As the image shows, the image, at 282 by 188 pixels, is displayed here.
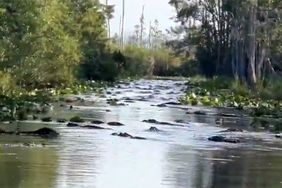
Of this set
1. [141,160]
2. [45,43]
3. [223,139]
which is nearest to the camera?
[141,160]

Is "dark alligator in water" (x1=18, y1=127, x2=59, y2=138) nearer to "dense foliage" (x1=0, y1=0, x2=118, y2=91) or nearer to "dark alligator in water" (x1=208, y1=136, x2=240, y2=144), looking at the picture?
"dark alligator in water" (x1=208, y1=136, x2=240, y2=144)

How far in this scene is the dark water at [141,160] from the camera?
16.5 metres

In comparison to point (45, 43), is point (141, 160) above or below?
below

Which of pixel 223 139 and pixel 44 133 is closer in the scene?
pixel 44 133

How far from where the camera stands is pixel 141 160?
20.0 metres

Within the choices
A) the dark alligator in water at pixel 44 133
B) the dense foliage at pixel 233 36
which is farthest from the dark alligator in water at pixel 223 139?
the dense foliage at pixel 233 36

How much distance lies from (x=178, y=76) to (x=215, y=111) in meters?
77.5

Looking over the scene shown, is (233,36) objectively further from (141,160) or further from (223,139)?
(141,160)

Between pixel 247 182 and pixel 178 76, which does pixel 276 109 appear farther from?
pixel 178 76

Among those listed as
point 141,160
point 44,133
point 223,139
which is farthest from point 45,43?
point 141,160

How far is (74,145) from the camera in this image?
73.8ft

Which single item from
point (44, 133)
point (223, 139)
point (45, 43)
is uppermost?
point (45, 43)

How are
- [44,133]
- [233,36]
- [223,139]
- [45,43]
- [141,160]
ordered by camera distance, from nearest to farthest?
[141,160]
[44,133]
[223,139]
[45,43]
[233,36]

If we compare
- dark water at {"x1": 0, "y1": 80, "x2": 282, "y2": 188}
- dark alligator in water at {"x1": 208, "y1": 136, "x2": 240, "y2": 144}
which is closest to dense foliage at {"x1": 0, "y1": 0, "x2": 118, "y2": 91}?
dark water at {"x1": 0, "y1": 80, "x2": 282, "y2": 188}
